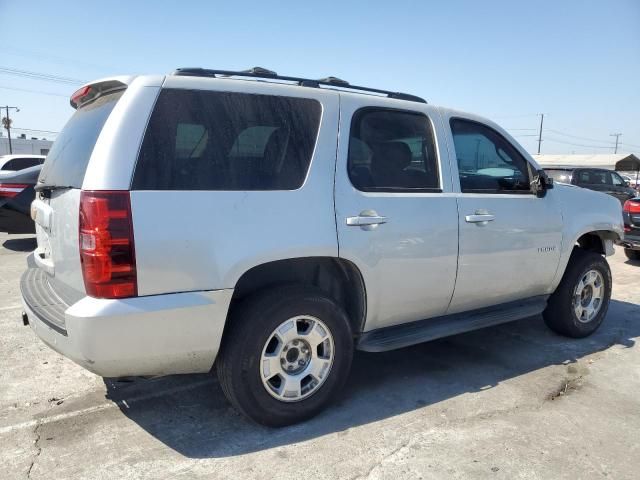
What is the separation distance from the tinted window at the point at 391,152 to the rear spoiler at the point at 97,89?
1367 mm

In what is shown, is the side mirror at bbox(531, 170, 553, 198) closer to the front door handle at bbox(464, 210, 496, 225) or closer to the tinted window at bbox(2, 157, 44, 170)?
the front door handle at bbox(464, 210, 496, 225)

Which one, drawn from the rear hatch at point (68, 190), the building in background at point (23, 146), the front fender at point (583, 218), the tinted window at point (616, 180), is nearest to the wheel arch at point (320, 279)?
the rear hatch at point (68, 190)

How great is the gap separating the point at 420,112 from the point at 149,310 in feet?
7.61

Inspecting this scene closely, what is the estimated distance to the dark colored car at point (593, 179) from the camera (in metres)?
13.8

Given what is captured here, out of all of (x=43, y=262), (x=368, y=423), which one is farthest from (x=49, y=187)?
(x=368, y=423)

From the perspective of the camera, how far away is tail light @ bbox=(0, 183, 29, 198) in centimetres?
857

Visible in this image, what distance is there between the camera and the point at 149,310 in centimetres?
250

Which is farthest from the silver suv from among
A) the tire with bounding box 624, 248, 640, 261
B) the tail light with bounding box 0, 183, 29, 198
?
the tire with bounding box 624, 248, 640, 261

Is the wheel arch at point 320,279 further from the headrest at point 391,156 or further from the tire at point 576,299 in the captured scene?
the tire at point 576,299

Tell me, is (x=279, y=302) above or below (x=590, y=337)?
above

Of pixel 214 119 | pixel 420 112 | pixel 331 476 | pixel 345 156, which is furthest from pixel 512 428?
pixel 214 119

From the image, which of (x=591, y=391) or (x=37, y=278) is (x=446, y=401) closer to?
(x=591, y=391)

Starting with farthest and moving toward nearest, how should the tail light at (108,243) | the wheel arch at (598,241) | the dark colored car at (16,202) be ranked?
the dark colored car at (16,202)
the wheel arch at (598,241)
the tail light at (108,243)

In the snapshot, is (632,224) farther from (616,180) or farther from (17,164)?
(17,164)
